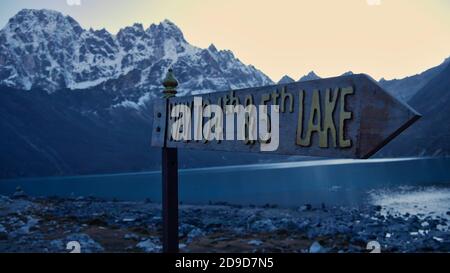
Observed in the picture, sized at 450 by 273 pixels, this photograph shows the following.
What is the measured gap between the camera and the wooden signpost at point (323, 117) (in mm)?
2070

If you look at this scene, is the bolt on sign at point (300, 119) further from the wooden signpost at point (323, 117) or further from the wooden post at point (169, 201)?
the wooden post at point (169, 201)

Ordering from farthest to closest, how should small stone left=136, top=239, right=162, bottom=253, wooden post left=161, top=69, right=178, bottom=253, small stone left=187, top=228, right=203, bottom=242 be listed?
small stone left=187, top=228, right=203, bottom=242 → small stone left=136, top=239, right=162, bottom=253 → wooden post left=161, top=69, right=178, bottom=253

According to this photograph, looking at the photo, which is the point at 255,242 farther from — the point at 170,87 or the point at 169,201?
the point at 170,87

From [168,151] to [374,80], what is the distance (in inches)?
93.6

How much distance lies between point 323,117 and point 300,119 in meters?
0.20

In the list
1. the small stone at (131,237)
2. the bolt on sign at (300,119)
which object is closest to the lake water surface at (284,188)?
the small stone at (131,237)

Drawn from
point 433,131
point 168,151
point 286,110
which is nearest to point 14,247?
point 168,151

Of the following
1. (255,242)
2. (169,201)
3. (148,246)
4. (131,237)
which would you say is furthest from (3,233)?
(169,201)

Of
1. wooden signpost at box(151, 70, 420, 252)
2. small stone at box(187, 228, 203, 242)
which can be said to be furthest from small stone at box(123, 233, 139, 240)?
wooden signpost at box(151, 70, 420, 252)

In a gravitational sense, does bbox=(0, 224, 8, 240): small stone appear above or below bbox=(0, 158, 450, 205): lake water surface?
above

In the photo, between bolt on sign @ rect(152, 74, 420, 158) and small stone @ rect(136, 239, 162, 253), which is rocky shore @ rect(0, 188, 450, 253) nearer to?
small stone @ rect(136, 239, 162, 253)

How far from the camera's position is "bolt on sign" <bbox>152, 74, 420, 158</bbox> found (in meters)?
2.09

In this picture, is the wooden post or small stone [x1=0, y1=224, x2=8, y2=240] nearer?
the wooden post
